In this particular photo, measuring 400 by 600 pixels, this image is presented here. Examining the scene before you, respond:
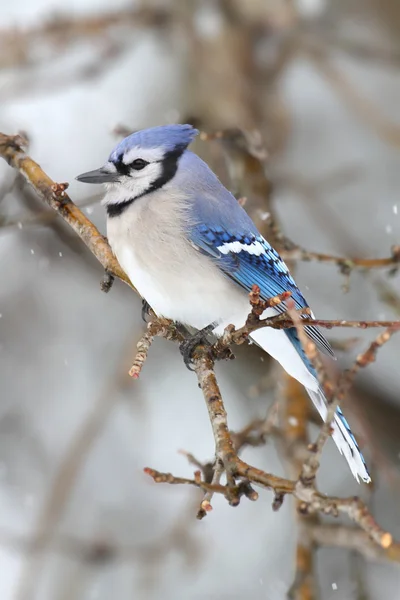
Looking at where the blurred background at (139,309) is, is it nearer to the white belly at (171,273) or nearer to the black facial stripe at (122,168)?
the black facial stripe at (122,168)

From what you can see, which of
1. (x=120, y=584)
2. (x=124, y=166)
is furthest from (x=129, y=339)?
(x=120, y=584)

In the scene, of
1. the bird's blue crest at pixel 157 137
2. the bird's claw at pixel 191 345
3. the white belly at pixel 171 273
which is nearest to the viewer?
the bird's claw at pixel 191 345

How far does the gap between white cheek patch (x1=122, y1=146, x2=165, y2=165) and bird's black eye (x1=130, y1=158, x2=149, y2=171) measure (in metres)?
0.01

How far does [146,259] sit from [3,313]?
2.74 metres

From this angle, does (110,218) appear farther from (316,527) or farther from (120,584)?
(120,584)

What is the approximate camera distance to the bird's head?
3074 mm

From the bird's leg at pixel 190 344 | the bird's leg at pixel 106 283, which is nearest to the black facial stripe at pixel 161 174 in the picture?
the bird's leg at pixel 106 283

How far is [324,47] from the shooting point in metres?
4.75

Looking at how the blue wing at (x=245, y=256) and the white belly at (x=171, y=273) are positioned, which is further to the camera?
the blue wing at (x=245, y=256)

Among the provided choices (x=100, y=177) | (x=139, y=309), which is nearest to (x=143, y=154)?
(x=100, y=177)

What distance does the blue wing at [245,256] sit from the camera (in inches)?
122

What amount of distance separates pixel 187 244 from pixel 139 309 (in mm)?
2072

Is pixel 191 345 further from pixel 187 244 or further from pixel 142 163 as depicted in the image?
pixel 142 163

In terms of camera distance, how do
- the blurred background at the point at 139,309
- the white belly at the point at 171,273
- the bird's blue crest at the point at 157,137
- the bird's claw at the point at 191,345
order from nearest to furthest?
the bird's claw at the point at 191,345, the white belly at the point at 171,273, the bird's blue crest at the point at 157,137, the blurred background at the point at 139,309
